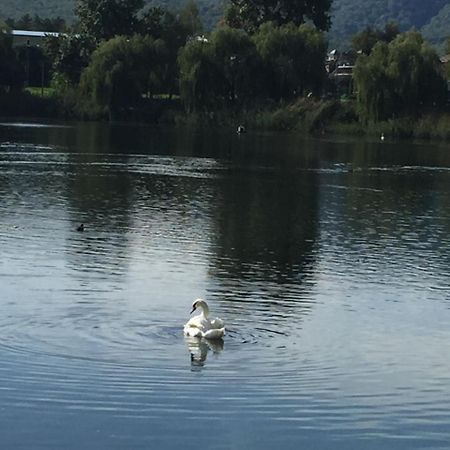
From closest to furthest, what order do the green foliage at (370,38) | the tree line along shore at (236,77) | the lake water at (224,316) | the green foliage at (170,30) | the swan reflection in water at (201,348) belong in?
1. the lake water at (224,316)
2. the swan reflection in water at (201,348)
3. the tree line along shore at (236,77)
4. the green foliage at (170,30)
5. the green foliage at (370,38)

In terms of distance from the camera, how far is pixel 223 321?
23.2m

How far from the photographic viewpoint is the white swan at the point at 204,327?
844 inches

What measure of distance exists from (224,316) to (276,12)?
97.5 metres

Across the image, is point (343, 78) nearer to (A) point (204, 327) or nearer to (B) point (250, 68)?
(B) point (250, 68)

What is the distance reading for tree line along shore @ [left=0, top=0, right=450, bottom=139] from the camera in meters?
93.4

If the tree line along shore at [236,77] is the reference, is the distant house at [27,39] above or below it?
above

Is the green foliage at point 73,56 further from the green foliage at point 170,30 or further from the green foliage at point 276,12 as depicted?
the green foliage at point 276,12

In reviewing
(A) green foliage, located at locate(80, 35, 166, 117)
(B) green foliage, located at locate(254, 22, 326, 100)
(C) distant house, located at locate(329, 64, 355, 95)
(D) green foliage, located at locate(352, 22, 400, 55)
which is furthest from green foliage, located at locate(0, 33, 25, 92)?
(D) green foliage, located at locate(352, 22, 400, 55)

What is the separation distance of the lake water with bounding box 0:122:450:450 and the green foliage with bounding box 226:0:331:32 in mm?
→ 68571

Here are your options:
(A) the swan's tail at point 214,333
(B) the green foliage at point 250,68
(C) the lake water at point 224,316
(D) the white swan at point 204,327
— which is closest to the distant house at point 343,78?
(B) the green foliage at point 250,68

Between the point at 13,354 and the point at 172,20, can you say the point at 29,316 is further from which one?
the point at 172,20

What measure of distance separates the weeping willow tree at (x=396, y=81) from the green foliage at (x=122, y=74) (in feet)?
69.4

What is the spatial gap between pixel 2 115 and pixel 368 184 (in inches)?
2696

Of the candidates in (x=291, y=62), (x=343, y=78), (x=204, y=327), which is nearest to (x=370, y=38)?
(x=343, y=78)
